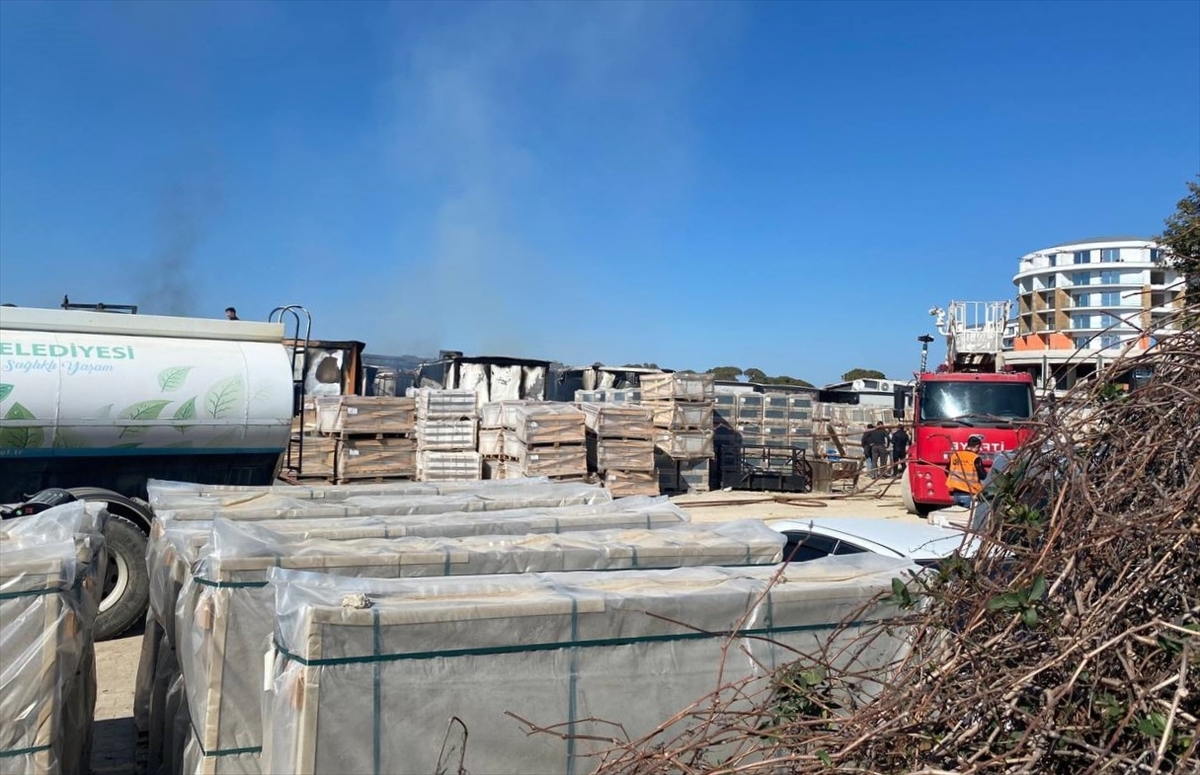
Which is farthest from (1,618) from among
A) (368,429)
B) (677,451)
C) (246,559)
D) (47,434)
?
(677,451)

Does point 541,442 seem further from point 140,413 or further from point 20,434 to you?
point 20,434

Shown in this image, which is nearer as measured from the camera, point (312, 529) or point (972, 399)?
point (312, 529)

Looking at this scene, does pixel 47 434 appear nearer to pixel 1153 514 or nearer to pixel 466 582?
pixel 466 582

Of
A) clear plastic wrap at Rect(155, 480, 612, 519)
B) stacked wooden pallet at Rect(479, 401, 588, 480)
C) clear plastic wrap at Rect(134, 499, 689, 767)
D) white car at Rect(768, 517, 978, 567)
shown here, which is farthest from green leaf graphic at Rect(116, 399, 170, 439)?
stacked wooden pallet at Rect(479, 401, 588, 480)

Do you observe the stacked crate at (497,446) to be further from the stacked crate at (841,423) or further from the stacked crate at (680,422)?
the stacked crate at (841,423)

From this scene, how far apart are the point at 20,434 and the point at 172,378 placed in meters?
1.46

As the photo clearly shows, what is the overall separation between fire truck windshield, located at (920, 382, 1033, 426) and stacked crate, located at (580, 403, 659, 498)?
19.1 feet

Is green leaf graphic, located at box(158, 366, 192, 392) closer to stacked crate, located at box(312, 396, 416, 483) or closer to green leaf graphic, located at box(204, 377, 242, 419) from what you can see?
green leaf graphic, located at box(204, 377, 242, 419)

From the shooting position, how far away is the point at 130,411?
939cm

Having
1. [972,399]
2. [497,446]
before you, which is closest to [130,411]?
[497,446]

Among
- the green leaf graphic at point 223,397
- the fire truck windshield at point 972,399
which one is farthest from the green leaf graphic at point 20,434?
the fire truck windshield at point 972,399

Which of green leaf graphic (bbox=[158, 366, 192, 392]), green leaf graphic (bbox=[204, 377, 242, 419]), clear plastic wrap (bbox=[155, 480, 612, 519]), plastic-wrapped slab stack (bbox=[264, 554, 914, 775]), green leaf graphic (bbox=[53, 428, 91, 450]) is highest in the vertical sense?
green leaf graphic (bbox=[158, 366, 192, 392])

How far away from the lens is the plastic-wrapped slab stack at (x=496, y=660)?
2.99 m

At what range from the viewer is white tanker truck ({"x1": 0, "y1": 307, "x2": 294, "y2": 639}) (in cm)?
885
